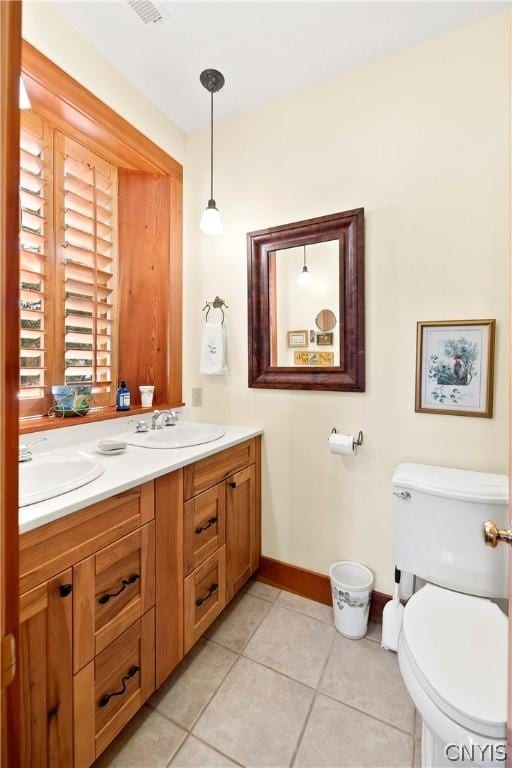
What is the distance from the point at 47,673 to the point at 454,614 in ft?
3.86

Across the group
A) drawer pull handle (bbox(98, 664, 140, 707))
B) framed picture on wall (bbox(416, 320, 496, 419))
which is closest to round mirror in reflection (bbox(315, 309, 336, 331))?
framed picture on wall (bbox(416, 320, 496, 419))

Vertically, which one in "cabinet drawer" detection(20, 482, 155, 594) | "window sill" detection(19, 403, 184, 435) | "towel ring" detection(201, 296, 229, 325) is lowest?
"cabinet drawer" detection(20, 482, 155, 594)

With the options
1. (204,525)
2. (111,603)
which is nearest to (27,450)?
(111,603)

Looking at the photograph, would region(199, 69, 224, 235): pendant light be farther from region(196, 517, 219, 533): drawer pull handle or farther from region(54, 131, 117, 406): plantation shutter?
region(196, 517, 219, 533): drawer pull handle

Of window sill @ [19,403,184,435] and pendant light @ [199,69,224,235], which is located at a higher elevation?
pendant light @ [199,69,224,235]

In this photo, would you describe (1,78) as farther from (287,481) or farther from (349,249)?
(287,481)

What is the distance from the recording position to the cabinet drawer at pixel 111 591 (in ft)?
3.03

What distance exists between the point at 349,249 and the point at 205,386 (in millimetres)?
1134

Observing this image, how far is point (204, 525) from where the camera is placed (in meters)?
1.45

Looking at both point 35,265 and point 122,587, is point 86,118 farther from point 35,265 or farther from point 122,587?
point 122,587

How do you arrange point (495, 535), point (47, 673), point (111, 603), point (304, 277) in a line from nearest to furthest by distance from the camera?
point (495, 535) < point (47, 673) < point (111, 603) < point (304, 277)

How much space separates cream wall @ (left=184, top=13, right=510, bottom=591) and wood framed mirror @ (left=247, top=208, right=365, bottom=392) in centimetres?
7

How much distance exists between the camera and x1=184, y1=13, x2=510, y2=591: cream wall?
4.55ft

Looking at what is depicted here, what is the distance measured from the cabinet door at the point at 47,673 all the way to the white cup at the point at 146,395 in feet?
3.73
